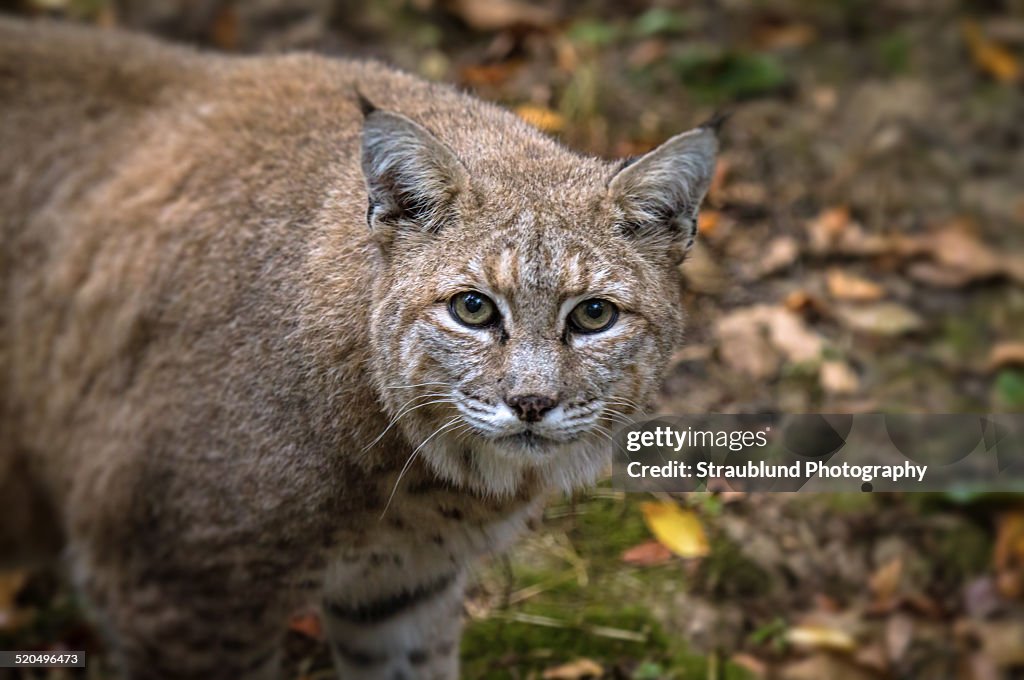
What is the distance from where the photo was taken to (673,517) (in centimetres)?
545

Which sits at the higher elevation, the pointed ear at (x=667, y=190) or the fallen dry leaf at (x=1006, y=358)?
the pointed ear at (x=667, y=190)

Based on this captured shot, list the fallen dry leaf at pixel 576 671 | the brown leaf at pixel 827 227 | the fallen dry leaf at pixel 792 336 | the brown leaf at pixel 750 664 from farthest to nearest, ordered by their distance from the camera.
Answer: the brown leaf at pixel 827 227 → the fallen dry leaf at pixel 792 336 → the brown leaf at pixel 750 664 → the fallen dry leaf at pixel 576 671

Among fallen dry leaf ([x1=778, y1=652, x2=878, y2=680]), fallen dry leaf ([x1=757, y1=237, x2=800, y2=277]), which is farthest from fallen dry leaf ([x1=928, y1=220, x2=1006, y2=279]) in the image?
fallen dry leaf ([x1=778, y1=652, x2=878, y2=680])

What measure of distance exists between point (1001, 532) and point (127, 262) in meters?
4.24

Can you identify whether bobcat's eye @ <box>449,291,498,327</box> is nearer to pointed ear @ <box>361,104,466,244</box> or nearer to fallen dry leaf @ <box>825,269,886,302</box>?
pointed ear @ <box>361,104,466,244</box>

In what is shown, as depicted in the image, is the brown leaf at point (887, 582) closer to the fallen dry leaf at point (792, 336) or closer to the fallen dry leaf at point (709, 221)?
the fallen dry leaf at point (792, 336)

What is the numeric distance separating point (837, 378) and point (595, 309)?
3.01 metres

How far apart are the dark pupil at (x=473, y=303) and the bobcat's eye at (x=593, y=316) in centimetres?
26

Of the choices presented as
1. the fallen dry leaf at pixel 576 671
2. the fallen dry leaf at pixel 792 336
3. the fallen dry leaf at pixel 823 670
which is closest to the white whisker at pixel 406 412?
the fallen dry leaf at pixel 576 671

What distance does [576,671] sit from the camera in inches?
195

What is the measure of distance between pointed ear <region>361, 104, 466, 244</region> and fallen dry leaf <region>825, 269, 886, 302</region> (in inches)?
138

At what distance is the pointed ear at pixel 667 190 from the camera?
3525 millimetres

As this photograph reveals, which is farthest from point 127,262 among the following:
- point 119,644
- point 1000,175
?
point 1000,175

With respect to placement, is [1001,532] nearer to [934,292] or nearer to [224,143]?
[934,292]
